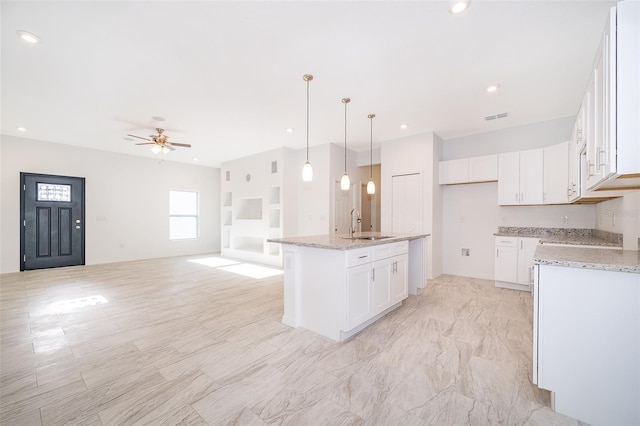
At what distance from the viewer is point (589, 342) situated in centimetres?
161

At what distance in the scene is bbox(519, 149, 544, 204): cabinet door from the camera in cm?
437

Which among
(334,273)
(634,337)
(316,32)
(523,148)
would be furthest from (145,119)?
(523,148)

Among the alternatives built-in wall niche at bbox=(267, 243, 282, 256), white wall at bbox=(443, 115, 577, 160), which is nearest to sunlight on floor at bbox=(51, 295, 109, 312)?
built-in wall niche at bbox=(267, 243, 282, 256)

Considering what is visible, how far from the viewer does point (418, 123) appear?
4.71 metres

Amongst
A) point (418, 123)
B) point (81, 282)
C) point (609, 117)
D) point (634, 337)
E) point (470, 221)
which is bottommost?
point (81, 282)

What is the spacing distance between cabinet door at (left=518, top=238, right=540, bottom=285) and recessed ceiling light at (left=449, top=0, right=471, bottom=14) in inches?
148

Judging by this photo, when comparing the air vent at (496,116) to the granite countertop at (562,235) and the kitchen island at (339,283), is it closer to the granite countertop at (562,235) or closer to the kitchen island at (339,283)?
the granite countertop at (562,235)

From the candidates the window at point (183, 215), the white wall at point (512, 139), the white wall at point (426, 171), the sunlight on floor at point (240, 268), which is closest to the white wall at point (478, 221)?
the white wall at point (426, 171)

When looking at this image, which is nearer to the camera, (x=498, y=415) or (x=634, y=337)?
(x=634, y=337)

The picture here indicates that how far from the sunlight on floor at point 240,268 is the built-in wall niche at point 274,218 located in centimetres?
113

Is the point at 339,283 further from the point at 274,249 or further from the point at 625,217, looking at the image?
the point at 274,249

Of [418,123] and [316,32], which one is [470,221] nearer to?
[418,123]

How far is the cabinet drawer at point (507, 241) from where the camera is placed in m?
4.44

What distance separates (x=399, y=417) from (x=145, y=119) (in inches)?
216
